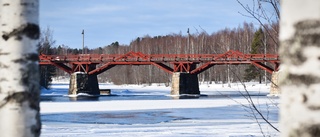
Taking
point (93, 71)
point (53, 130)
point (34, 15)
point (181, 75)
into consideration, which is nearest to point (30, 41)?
point (34, 15)

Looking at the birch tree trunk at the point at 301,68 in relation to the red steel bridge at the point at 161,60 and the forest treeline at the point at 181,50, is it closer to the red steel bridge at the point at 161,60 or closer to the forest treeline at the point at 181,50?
the red steel bridge at the point at 161,60

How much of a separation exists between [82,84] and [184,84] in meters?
10.8

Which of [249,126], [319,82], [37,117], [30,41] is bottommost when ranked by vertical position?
[249,126]

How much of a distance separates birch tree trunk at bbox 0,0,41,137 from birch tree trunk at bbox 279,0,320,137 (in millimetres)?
1145

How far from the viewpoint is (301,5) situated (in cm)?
120

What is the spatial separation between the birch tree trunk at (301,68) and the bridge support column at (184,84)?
47.3 metres

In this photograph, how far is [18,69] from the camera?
202 centimetres

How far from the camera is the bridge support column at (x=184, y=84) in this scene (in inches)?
1926

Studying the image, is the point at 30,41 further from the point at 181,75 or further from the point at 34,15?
the point at 181,75

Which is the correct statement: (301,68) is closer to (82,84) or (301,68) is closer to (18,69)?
(18,69)

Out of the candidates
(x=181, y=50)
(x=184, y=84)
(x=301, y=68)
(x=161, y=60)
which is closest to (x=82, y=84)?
(x=161, y=60)

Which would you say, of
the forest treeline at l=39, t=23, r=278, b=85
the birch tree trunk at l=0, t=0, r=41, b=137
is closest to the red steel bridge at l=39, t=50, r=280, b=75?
the forest treeline at l=39, t=23, r=278, b=85

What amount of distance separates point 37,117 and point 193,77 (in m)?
48.2

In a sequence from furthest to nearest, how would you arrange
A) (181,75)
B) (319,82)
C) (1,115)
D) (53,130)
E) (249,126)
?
(181,75) → (249,126) → (53,130) → (1,115) → (319,82)
